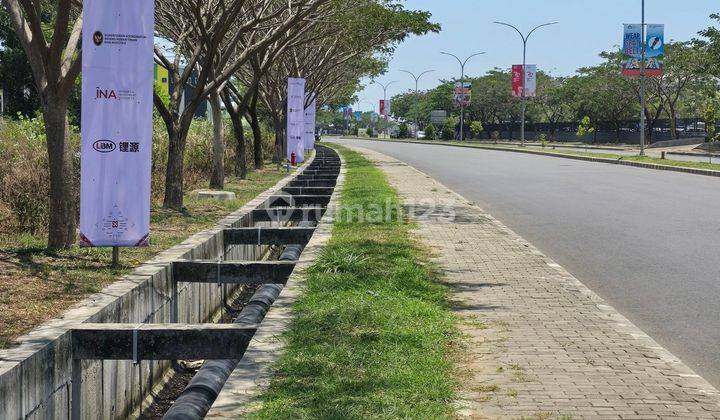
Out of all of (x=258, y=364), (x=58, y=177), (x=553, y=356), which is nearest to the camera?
(x=258, y=364)

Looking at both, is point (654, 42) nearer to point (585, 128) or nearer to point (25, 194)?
point (25, 194)

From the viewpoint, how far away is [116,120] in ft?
29.5

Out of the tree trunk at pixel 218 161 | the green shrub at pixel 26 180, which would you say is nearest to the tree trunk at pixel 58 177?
the green shrub at pixel 26 180

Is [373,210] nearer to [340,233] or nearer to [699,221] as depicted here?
[340,233]

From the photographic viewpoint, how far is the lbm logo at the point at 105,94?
8836 mm

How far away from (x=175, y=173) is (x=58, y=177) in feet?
17.9

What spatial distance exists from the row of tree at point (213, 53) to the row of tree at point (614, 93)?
24570mm

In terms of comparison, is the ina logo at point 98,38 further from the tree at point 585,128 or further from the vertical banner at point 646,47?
the tree at point 585,128

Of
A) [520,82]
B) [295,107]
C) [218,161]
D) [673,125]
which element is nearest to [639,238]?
[218,161]

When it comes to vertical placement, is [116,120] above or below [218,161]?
above

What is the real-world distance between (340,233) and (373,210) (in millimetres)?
3303

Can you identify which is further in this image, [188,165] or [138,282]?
[188,165]

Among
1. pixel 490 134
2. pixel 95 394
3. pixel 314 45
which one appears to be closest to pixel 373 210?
pixel 95 394

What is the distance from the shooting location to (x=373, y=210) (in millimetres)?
15445
